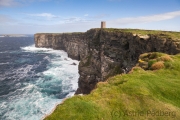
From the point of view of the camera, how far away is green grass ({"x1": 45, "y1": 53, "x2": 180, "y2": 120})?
11.1 m

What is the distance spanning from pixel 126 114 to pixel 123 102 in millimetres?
1456

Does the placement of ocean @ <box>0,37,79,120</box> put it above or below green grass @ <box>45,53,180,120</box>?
below

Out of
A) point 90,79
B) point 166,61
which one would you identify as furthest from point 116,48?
point 166,61

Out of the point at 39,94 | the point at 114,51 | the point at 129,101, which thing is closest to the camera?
the point at 129,101

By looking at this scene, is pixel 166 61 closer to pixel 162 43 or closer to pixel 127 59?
pixel 162 43

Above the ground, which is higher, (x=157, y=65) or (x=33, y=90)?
(x=157, y=65)

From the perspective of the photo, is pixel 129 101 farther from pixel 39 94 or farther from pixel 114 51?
pixel 39 94

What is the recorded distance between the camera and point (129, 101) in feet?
42.7

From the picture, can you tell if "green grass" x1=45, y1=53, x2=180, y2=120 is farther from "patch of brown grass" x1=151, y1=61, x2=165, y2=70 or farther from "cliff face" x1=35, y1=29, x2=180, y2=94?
"cliff face" x1=35, y1=29, x2=180, y2=94

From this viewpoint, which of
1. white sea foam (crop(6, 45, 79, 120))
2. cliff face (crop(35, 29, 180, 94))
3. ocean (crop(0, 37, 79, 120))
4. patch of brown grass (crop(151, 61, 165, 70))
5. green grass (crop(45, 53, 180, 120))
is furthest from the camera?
ocean (crop(0, 37, 79, 120))

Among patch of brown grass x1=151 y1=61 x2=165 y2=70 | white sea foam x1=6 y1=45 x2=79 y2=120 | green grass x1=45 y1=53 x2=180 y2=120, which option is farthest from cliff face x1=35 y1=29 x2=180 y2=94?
green grass x1=45 y1=53 x2=180 y2=120

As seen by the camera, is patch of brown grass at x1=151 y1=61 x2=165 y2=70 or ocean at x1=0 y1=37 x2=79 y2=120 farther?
ocean at x1=0 y1=37 x2=79 y2=120

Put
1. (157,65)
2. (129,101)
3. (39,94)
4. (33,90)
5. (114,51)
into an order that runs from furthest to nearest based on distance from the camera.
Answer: (33,90)
(114,51)
(39,94)
(157,65)
(129,101)

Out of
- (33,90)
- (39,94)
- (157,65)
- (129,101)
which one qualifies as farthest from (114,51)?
(129,101)
